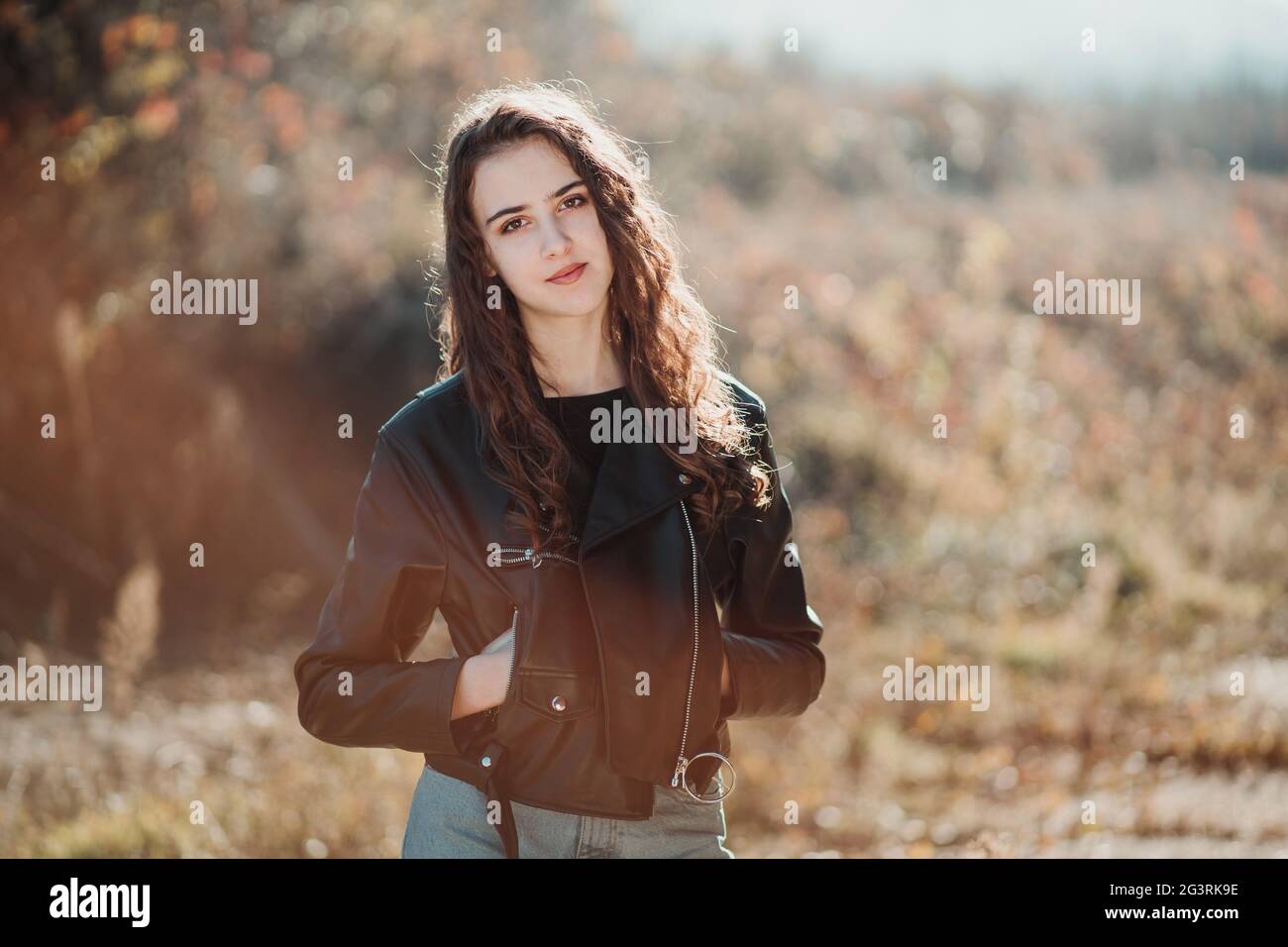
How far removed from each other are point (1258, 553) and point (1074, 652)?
7.61 ft

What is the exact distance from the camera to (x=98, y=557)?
8148 millimetres

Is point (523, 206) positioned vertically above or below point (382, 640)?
above

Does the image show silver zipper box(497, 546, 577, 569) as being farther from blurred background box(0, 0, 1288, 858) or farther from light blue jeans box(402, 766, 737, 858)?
blurred background box(0, 0, 1288, 858)

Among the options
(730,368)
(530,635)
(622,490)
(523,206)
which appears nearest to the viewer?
(530,635)

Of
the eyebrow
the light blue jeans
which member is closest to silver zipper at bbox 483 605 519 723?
the light blue jeans

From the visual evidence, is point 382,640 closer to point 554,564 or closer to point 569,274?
point 554,564

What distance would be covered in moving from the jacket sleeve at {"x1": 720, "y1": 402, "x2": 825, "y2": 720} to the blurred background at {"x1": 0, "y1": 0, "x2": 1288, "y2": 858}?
119 cm

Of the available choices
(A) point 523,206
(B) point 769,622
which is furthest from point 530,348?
(B) point 769,622

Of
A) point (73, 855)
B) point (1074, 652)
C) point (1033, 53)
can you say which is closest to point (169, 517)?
point (73, 855)

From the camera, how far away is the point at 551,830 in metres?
2.50

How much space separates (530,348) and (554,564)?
0.55 m

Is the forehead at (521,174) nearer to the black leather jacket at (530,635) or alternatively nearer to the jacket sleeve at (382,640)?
the black leather jacket at (530,635)

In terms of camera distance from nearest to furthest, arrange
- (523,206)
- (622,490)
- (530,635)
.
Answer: (530,635), (622,490), (523,206)
